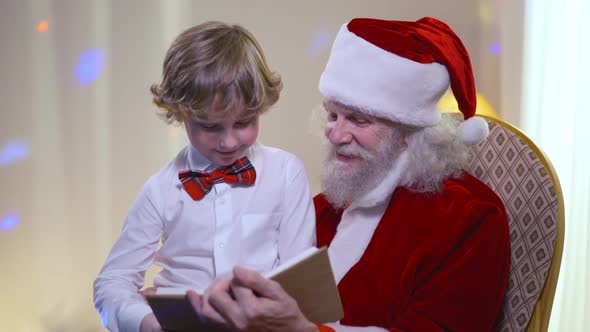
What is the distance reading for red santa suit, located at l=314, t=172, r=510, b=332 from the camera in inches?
66.5

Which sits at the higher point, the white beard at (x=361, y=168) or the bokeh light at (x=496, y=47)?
the bokeh light at (x=496, y=47)

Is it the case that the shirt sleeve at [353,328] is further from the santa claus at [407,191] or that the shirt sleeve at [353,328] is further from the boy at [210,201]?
the boy at [210,201]

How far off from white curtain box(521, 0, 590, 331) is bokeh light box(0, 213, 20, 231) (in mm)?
2112

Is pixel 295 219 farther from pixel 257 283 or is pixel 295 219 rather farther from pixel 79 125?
pixel 79 125

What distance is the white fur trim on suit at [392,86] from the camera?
1.85m

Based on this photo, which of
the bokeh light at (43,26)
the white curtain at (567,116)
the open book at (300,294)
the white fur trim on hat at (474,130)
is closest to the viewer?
the open book at (300,294)

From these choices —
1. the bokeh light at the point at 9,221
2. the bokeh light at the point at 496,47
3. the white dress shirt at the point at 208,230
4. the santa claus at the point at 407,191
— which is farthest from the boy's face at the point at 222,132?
the bokeh light at the point at 496,47

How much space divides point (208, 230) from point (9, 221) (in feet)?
4.79

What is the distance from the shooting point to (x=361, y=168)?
1917mm

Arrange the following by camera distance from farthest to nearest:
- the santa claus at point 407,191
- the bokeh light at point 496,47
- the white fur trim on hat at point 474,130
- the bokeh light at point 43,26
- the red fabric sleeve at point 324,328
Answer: the bokeh light at point 496,47
the bokeh light at point 43,26
the white fur trim on hat at point 474,130
the santa claus at point 407,191
the red fabric sleeve at point 324,328

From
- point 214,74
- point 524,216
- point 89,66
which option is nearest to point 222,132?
point 214,74

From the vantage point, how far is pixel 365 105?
1860mm

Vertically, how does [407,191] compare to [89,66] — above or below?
below

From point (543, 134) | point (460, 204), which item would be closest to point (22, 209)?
point (460, 204)
